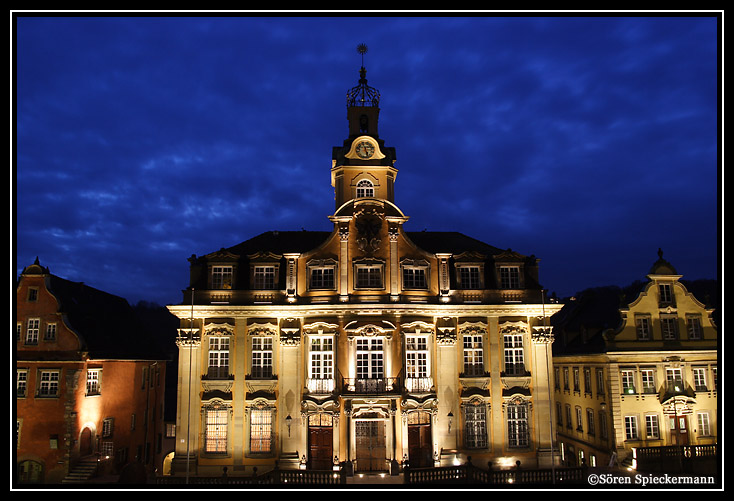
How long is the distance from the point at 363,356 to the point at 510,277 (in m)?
10.1

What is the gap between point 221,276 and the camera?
32.8 m

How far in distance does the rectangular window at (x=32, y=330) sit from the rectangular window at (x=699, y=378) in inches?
1562

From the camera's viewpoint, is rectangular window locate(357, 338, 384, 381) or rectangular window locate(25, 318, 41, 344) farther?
rectangular window locate(25, 318, 41, 344)

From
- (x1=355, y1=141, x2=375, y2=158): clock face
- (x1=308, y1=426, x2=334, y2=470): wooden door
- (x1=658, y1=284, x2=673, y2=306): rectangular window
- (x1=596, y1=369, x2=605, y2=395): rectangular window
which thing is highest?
(x1=355, y1=141, x2=375, y2=158): clock face

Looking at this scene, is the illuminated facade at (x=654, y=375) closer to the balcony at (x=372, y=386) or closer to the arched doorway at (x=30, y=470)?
the balcony at (x=372, y=386)

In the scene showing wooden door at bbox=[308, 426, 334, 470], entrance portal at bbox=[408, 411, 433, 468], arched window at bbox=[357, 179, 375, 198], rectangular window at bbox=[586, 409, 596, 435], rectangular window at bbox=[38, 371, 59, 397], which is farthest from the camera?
arched window at bbox=[357, 179, 375, 198]

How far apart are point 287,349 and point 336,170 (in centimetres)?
1201

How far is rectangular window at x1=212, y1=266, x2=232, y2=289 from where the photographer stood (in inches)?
1288

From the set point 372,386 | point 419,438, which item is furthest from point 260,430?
point 419,438

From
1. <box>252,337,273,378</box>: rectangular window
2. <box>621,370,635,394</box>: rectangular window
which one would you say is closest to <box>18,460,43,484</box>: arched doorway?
<box>252,337,273,378</box>: rectangular window

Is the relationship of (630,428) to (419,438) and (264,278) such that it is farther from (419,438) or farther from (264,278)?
(264,278)

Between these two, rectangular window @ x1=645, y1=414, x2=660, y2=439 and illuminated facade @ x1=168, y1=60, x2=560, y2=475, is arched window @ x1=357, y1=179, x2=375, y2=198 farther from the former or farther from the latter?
rectangular window @ x1=645, y1=414, x2=660, y2=439

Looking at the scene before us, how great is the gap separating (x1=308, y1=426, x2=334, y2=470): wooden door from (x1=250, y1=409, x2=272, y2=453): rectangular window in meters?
2.32
